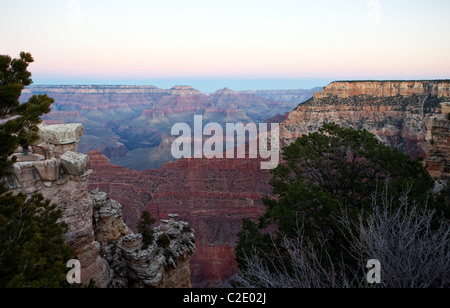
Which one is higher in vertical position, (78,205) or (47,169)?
(47,169)

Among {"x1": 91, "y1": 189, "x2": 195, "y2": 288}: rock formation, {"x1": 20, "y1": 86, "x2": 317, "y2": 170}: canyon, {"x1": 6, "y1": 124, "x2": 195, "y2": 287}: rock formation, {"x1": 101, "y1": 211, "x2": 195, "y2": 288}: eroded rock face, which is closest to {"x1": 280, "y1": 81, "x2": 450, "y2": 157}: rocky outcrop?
{"x1": 91, "y1": 189, "x2": 195, "y2": 288}: rock formation

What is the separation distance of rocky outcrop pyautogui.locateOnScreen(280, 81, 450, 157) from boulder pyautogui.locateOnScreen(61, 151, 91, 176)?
40693 millimetres

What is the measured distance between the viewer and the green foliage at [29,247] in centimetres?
451

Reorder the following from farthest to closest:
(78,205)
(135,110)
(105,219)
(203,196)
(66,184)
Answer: (135,110) → (203,196) → (105,219) → (78,205) → (66,184)

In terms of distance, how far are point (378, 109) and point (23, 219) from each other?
51.9 m

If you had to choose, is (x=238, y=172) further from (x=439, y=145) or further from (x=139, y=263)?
(x=139, y=263)

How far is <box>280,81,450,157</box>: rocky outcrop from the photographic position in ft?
133

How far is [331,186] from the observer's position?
1078cm

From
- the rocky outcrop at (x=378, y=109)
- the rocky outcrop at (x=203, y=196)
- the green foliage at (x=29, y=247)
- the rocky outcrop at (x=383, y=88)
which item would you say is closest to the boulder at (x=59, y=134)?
the green foliage at (x=29, y=247)

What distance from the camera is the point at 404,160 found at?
10.3 meters

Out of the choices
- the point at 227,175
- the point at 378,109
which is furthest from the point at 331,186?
the point at 378,109

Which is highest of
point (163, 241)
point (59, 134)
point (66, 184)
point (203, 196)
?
point (59, 134)

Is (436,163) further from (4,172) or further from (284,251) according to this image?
(4,172)

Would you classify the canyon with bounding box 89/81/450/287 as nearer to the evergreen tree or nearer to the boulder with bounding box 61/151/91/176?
the boulder with bounding box 61/151/91/176
